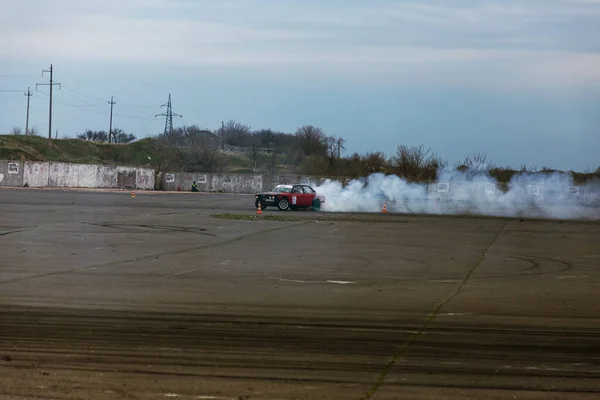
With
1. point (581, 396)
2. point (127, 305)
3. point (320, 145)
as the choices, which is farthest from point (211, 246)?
point (320, 145)

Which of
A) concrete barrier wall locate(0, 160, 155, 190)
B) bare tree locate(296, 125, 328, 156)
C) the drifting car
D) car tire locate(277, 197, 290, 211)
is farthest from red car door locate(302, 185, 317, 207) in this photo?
bare tree locate(296, 125, 328, 156)

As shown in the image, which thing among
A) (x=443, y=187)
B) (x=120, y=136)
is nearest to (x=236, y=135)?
(x=120, y=136)

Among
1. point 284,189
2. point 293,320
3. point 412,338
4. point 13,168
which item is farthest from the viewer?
point 13,168

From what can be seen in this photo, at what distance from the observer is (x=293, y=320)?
1032cm

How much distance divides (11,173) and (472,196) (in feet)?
150

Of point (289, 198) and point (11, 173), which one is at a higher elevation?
point (11, 173)

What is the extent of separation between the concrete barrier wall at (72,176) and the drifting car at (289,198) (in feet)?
123

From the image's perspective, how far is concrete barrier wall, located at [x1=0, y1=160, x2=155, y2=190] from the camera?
7094 centimetres

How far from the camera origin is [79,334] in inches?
360

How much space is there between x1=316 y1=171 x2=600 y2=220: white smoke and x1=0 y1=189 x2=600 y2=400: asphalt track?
22.8 meters

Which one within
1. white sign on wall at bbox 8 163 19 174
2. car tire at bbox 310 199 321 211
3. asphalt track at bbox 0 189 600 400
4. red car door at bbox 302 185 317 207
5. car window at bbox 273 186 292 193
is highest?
white sign on wall at bbox 8 163 19 174

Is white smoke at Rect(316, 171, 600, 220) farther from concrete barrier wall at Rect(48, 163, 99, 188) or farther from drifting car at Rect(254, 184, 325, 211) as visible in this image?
concrete barrier wall at Rect(48, 163, 99, 188)

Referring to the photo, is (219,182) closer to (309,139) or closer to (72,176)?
(72,176)

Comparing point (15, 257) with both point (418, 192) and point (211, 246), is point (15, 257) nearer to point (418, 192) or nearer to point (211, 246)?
point (211, 246)
